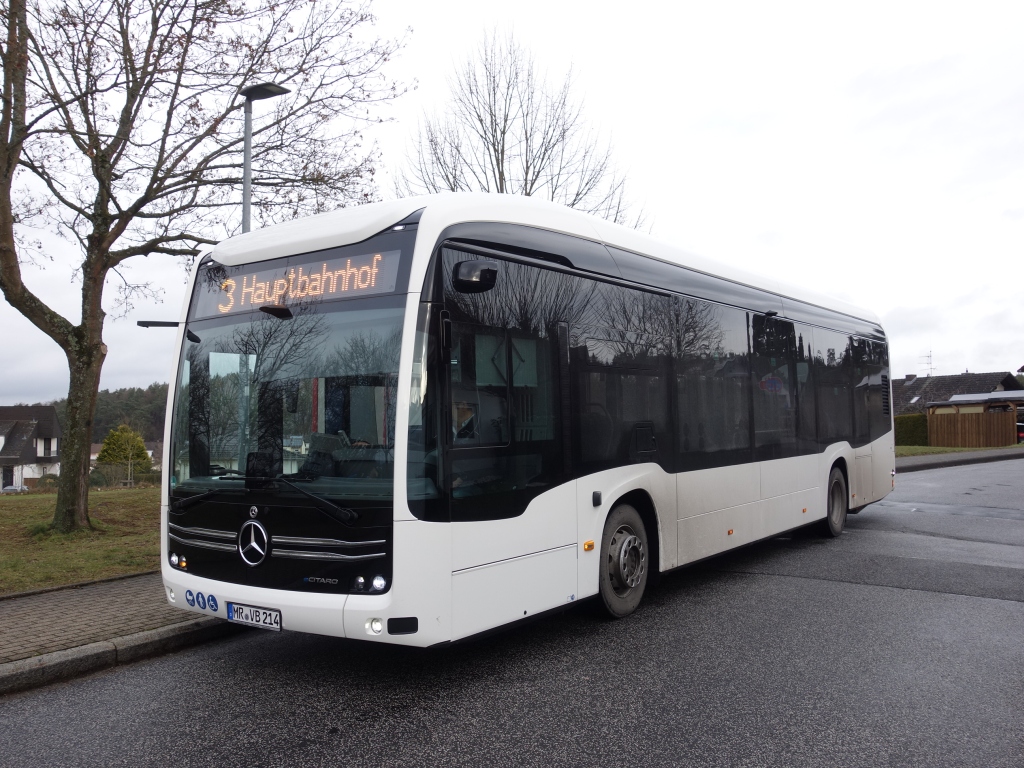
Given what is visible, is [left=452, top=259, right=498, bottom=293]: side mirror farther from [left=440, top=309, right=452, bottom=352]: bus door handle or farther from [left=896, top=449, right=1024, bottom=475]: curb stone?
[left=896, top=449, right=1024, bottom=475]: curb stone

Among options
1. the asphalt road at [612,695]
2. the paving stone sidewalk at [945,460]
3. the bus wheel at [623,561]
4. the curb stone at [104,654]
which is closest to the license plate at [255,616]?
the asphalt road at [612,695]

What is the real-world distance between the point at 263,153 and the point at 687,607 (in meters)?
9.45

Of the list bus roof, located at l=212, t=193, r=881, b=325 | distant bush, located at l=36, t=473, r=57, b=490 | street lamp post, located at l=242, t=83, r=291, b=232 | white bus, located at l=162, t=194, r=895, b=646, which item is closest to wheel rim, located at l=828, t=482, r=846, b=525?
white bus, located at l=162, t=194, r=895, b=646

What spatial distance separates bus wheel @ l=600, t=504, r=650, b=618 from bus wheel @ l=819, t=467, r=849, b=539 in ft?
16.3

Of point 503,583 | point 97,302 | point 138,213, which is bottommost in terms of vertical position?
point 503,583

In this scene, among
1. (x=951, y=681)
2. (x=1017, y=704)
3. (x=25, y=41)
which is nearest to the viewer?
(x=1017, y=704)

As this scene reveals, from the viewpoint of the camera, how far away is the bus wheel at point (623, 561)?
258 inches

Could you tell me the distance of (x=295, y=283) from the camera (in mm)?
5559

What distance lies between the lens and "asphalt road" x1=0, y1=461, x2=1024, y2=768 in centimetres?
424

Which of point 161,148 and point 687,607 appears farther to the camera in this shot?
point 161,148

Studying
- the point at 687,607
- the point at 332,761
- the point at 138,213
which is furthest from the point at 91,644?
the point at 138,213

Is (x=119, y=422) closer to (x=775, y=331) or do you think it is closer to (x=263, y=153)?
(x=263, y=153)

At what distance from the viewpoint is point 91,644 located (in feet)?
19.6

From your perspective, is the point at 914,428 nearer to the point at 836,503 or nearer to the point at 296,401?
the point at 836,503
